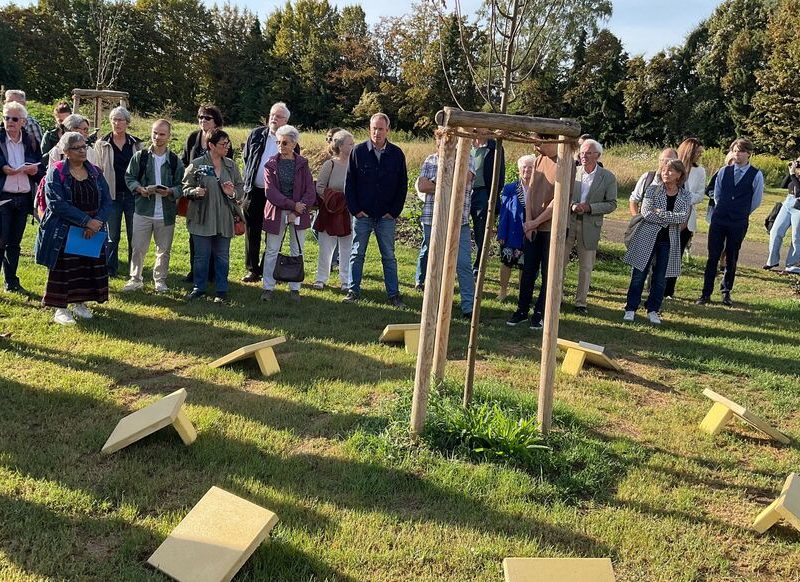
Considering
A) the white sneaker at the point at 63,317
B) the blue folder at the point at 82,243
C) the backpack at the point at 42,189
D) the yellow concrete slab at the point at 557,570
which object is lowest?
the yellow concrete slab at the point at 557,570

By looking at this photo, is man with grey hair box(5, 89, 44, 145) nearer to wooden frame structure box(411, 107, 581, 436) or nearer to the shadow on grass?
the shadow on grass

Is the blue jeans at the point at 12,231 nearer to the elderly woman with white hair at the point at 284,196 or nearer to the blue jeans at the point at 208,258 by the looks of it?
the blue jeans at the point at 208,258

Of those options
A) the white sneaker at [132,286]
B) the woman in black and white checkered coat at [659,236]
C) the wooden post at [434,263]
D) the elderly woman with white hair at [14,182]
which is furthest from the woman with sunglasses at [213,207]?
the woman in black and white checkered coat at [659,236]

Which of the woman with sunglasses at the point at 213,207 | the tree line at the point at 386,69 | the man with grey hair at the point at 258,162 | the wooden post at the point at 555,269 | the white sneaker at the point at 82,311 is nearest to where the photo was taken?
the wooden post at the point at 555,269

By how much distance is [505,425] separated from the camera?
383 centimetres

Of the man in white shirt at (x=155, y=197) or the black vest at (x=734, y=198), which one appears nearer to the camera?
the man in white shirt at (x=155, y=197)

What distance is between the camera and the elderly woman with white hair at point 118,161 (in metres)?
7.06

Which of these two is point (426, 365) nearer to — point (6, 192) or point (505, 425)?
point (505, 425)

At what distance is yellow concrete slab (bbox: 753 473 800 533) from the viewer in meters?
3.08

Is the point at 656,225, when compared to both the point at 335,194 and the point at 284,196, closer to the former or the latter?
the point at 335,194

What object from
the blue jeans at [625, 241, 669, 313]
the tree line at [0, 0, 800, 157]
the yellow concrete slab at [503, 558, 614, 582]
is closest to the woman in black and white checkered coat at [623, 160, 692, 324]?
the blue jeans at [625, 241, 669, 313]

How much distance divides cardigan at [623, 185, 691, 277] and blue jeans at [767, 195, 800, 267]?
13.6 ft

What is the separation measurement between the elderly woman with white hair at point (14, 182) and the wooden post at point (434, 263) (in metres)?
4.96

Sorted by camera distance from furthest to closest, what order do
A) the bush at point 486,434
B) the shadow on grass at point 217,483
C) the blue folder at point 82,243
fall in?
1. the blue folder at point 82,243
2. the bush at point 486,434
3. the shadow on grass at point 217,483
